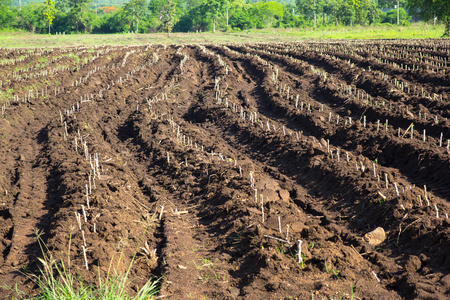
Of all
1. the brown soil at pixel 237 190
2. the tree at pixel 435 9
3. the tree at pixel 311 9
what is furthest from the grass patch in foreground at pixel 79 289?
the tree at pixel 311 9

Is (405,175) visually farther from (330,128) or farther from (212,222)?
(212,222)

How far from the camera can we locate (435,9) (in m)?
40.3

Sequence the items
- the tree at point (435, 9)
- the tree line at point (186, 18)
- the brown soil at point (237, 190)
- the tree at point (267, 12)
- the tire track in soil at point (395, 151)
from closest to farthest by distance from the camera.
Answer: the brown soil at point (237, 190)
the tire track in soil at point (395, 151)
the tree at point (435, 9)
the tree line at point (186, 18)
the tree at point (267, 12)

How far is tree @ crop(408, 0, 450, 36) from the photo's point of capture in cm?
3822

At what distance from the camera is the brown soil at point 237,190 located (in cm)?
512

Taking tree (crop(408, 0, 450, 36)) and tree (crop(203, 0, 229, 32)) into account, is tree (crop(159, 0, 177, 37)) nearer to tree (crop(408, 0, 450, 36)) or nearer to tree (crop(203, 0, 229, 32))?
tree (crop(203, 0, 229, 32))

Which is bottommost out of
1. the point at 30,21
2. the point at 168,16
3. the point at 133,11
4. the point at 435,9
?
the point at 435,9

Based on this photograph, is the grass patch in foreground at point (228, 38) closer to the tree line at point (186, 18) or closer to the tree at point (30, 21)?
the tree at point (30, 21)

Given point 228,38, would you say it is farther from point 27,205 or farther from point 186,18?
point 27,205

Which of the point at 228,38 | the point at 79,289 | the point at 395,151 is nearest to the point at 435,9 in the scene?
the point at 228,38

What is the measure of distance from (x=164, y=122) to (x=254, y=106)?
3.97 meters

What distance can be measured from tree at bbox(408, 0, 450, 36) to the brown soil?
2630 centimetres

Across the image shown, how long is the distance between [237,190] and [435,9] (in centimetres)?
4076

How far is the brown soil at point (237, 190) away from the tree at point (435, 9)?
26296 mm
